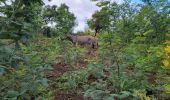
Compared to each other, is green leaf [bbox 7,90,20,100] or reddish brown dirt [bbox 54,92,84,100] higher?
green leaf [bbox 7,90,20,100]

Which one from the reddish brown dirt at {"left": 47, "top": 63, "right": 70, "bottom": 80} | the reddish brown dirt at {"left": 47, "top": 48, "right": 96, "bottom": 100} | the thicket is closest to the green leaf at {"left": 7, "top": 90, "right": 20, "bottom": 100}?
the thicket

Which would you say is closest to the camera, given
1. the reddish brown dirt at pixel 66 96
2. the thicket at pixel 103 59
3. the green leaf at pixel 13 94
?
the thicket at pixel 103 59

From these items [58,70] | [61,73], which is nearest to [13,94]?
[61,73]

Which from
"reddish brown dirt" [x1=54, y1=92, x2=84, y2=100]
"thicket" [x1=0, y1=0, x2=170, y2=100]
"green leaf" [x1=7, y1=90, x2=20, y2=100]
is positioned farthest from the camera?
"reddish brown dirt" [x1=54, y1=92, x2=84, y2=100]

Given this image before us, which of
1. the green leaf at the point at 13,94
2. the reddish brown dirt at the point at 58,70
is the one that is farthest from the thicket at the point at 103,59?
the reddish brown dirt at the point at 58,70

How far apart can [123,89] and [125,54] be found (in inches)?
45.9

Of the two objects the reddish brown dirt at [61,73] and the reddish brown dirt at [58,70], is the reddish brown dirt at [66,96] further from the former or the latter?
the reddish brown dirt at [58,70]

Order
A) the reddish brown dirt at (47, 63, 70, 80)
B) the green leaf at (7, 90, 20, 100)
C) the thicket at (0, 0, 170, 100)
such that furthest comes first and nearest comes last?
the reddish brown dirt at (47, 63, 70, 80) → the green leaf at (7, 90, 20, 100) → the thicket at (0, 0, 170, 100)

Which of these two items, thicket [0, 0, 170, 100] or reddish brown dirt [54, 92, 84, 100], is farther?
reddish brown dirt [54, 92, 84, 100]

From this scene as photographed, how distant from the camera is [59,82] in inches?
173

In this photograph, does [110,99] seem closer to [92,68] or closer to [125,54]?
[92,68]

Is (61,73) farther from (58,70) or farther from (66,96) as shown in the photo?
(66,96)

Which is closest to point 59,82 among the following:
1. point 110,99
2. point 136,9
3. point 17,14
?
point 110,99

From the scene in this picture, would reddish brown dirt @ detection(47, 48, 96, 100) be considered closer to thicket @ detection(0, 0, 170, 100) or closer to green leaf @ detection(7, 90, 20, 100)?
thicket @ detection(0, 0, 170, 100)
